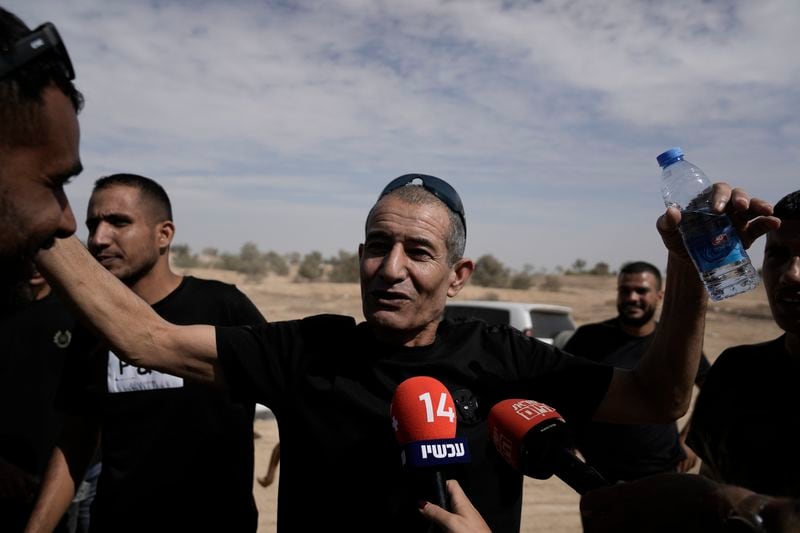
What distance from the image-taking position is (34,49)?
125 centimetres

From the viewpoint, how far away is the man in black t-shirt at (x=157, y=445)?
276 cm

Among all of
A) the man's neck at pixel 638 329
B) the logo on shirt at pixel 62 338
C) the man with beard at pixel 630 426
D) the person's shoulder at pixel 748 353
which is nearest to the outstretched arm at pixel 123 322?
the logo on shirt at pixel 62 338

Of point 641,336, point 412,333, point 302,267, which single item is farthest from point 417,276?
point 302,267

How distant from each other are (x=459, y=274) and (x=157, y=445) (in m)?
1.59

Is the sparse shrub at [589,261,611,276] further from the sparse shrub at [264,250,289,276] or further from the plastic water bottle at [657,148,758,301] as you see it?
the plastic water bottle at [657,148,758,301]

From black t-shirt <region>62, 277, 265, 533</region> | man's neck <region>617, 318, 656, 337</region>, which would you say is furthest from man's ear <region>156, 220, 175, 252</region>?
man's neck <region>617, 318, 656, 337</region>

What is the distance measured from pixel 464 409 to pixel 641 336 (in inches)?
153

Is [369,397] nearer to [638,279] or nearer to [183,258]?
[638,279]

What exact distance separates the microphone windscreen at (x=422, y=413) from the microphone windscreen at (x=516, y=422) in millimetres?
137

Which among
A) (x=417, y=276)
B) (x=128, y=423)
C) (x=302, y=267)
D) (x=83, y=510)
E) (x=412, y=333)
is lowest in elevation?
(x=83, y=510)

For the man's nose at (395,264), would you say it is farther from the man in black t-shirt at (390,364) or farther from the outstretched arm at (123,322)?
the outstretched arm at (123,322)

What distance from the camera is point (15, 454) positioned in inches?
130

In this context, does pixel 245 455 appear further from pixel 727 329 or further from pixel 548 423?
pixel 727 329

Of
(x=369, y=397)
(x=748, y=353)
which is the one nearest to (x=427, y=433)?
(x=369, y=397)
